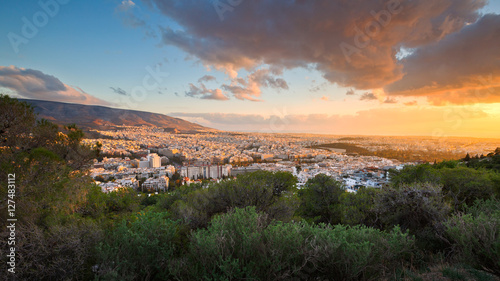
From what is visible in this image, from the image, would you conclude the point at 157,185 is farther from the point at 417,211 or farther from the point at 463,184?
the point at 463,184

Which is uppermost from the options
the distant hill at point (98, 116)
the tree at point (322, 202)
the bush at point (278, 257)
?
the distant hill at point (98, 116)

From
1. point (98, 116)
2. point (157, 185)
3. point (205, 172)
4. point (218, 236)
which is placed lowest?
point (205, 172)

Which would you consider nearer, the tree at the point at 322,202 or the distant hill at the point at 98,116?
the tree at the point at 322,202

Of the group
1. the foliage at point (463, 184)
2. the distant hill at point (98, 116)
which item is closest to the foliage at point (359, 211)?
the foliage at point (463, 184)

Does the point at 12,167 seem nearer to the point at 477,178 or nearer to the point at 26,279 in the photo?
the point at 26,279

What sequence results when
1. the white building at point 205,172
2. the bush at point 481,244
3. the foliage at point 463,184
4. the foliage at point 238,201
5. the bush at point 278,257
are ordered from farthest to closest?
the white building at point 205,172
the foliage at point 463,184
the foliage at point 238,201
the bush at point 481,244
the bush at point 278,257

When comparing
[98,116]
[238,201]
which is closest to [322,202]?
[238,201]

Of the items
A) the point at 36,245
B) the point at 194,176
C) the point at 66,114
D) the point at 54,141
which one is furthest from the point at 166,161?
the point at 66,114

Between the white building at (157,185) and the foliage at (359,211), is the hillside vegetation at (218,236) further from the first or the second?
the white building at (157,185)

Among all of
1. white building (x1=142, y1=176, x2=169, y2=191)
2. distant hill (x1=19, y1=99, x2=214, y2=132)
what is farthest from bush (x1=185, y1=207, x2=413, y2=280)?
distant hill (x1=19, y1=99, x2=214, y2=132)
